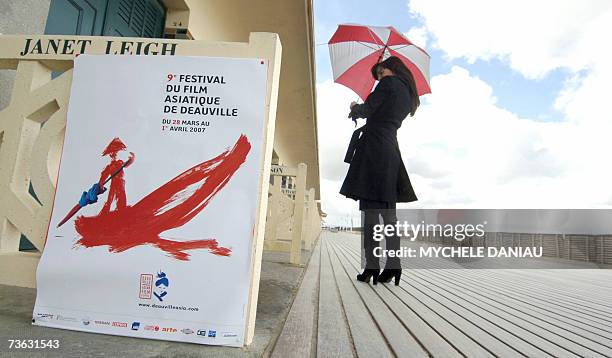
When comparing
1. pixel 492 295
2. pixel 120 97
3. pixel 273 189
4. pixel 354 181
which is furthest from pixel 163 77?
pixel 273 189

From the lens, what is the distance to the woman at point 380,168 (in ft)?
8.37

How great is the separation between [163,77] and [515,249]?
12.8 metres

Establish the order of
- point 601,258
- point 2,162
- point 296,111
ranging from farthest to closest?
point 601,258
point 296,111
point 2,162

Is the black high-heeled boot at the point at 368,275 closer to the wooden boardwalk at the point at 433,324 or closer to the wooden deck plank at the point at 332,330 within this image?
the wooden boardwalk at the point at 433,324

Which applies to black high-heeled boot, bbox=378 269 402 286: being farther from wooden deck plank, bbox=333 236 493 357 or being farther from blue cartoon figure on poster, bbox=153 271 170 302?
blue cartoon figure on poster, bbox=153 271 170 302

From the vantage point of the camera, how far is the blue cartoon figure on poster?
1.00 metres

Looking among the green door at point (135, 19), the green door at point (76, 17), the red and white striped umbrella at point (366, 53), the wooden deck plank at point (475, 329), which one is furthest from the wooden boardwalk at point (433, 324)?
the green door at point (135, 19)

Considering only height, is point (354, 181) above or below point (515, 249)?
above

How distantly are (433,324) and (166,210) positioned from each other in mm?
1288

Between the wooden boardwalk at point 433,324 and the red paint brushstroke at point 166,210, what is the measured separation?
0.52 metres

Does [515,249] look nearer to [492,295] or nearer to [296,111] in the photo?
[296,111]

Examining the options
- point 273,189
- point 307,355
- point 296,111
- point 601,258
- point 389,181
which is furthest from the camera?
point 601,258

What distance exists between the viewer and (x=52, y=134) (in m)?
1.21
